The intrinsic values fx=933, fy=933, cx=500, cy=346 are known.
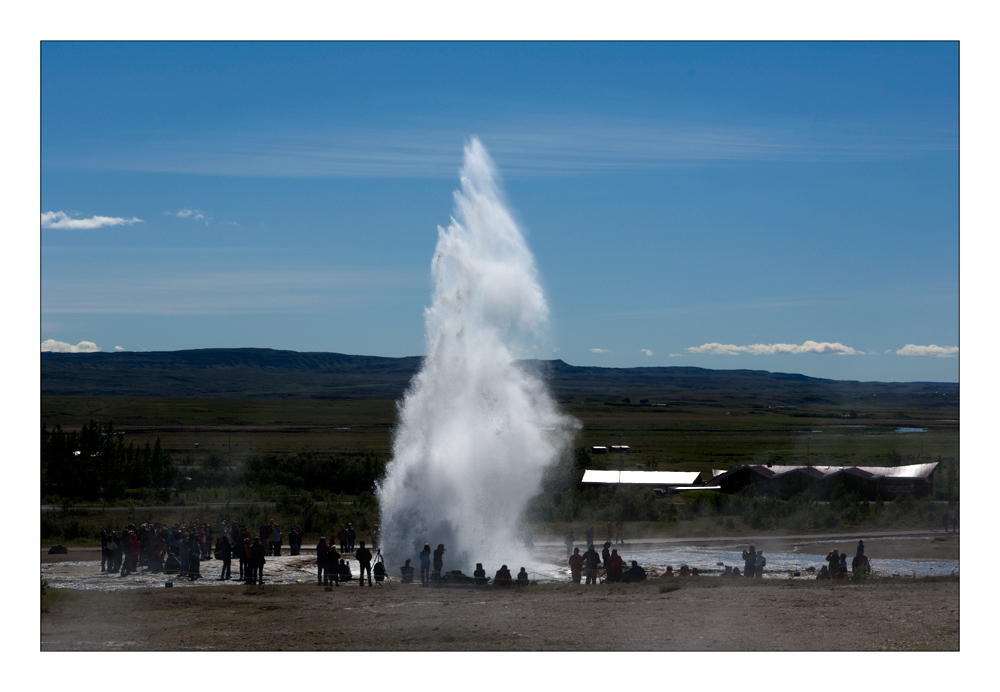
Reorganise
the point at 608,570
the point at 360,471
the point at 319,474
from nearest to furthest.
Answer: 1. the point at 608,570
2. the point at 360,471
3. the point at 319,474

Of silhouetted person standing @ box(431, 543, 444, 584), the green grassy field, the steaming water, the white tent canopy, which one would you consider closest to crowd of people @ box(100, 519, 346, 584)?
silhouetted person standing @ box(431, 543, 444, 584)

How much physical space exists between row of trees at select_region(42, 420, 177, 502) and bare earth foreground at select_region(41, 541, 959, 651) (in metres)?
25.8

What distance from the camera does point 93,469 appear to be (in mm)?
45656

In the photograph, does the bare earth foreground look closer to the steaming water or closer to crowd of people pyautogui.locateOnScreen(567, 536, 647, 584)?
crowd of people pyautogui.locateOnScreen(567, 536, 647, 584)

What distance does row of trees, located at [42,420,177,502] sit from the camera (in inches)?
1738

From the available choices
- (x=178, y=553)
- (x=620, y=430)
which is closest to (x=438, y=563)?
(x=178, y=553)

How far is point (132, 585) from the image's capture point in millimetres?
19531

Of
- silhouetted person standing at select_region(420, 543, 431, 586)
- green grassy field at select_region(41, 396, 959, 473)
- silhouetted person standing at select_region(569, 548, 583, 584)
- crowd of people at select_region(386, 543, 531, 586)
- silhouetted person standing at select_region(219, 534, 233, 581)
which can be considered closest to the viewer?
crowd of people at select_region(386, 543, 531, 586)

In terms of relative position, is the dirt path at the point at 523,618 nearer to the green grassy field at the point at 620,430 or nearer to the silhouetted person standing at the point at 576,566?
the silhouetted person standing at the point at 576,566

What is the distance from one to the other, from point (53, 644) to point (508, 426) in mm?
13999

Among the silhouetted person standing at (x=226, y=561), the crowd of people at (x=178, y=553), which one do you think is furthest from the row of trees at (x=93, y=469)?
the silhouetted person standing at (x=226, y=561)

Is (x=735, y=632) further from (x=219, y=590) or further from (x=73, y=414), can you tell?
(x=73, y=414)

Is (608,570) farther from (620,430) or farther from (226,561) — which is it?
(620,430)

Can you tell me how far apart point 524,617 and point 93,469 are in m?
35.5
